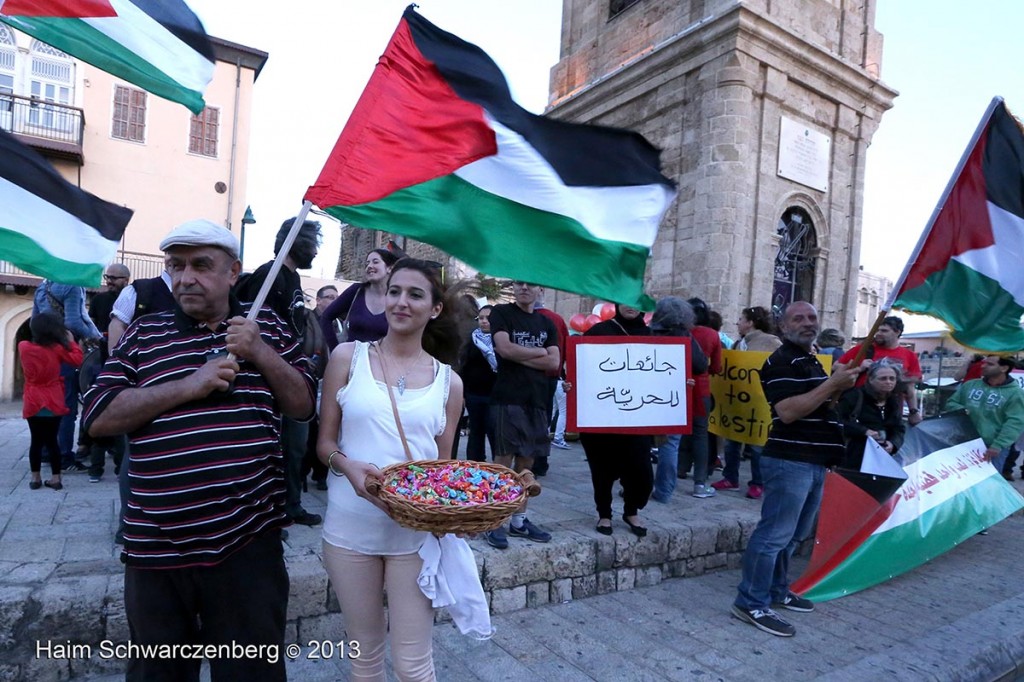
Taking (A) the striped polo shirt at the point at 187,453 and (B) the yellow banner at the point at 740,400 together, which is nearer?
(A) the striped polo shirt at the point at 187,453

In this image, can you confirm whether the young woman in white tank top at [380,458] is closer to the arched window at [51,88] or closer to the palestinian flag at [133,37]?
the palestinian flag at [133,37]

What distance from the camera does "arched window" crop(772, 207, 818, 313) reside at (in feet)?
45.2

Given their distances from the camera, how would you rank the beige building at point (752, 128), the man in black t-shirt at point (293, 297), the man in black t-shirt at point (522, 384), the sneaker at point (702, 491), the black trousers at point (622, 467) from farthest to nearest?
the beige building at point (752, 128)
the sneaker at point (702, 491)
the black trousers at point (622, 467)
the man in black t-shirt at point (522, 384)
the man in black t-shirt at point (293, 297)

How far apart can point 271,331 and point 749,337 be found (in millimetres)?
6138

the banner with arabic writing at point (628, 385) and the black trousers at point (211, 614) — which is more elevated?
the banner with arabic writing at point (628, 385)

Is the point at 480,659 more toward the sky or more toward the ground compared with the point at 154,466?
more toward the ground

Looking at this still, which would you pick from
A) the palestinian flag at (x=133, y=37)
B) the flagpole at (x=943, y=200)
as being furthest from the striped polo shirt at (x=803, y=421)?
the palestinian flag at (x=133, y=37)

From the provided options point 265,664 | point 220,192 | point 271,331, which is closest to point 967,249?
point 271,331

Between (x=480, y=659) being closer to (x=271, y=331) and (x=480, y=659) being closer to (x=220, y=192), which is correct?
(x=271, y=331)

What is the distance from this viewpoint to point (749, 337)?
7160mm

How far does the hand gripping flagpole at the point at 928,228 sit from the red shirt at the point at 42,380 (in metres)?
6.21

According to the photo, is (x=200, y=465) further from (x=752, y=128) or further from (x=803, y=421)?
(x=752, y=128)

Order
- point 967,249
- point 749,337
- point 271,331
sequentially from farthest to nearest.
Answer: point 749,337 → point 967,249 → point 271,331

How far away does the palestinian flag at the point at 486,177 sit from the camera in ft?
8.09
